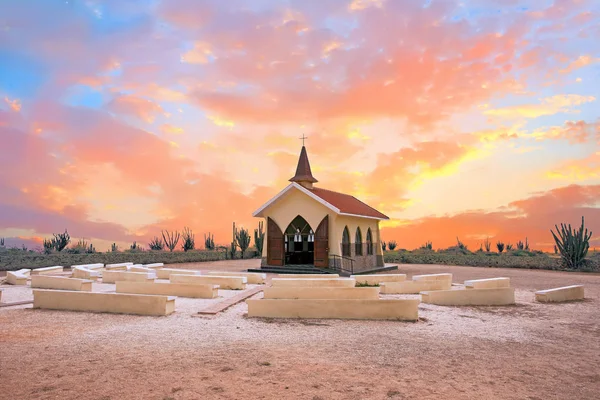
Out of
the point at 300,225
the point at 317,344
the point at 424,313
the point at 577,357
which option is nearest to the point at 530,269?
the point at 300,225

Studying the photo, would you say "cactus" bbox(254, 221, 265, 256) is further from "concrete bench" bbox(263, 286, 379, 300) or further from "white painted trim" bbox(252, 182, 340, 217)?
"concrete bench" bbox(263, 286, 379, 300)

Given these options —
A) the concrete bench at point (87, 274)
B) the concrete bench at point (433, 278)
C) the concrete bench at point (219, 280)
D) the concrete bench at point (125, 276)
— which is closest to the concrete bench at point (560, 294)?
the concrete bench at point (433, 278)

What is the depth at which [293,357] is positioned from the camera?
678 cm

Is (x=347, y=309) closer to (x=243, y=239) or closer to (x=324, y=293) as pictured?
(x=324, y=293)

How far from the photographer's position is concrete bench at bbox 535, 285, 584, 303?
1327 cm

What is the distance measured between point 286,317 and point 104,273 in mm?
10360

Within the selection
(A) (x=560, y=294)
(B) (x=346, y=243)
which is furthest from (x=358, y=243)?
(A) (x=560, y=294)

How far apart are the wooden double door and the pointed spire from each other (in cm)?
338

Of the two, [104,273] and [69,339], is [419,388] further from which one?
[104,273]

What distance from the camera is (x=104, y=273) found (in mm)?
16984

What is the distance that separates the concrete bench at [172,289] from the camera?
1312cm

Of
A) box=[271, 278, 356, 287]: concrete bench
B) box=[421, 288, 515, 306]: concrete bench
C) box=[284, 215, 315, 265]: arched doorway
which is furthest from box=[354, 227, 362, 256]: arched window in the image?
box=[421, 288, 515, 306]: concrete bench

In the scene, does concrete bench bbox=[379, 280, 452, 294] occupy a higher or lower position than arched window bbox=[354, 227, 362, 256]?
lower

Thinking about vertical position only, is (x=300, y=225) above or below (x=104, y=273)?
above
